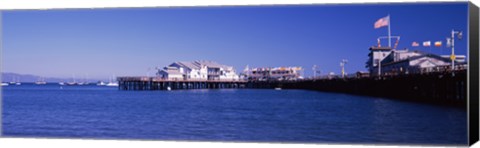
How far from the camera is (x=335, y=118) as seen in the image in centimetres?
1739

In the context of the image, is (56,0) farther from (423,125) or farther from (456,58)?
(423,125)

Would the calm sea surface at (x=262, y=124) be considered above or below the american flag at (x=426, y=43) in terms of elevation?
below

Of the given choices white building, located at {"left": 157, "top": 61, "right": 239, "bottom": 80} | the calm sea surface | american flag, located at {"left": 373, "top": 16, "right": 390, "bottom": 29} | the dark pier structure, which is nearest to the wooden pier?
the dark pier structure

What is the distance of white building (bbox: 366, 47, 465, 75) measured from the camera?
42.4 ft

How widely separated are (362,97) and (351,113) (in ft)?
21.8

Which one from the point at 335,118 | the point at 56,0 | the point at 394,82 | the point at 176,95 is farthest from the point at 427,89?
the point at 176,95

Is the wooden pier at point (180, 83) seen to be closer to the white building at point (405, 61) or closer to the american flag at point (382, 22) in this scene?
the white building at point (405, 61)

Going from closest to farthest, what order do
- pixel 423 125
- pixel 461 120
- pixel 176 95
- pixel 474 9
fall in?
1. pixel 474 9
2. pixel 461 120
3. pixel 423 125
4. pixel 176 95

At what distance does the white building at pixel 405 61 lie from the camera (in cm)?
1292

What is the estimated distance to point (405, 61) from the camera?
47.6ft

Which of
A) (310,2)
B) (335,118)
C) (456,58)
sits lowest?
(335,118)

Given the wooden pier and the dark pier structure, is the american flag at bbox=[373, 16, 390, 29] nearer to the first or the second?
the dark pier structure

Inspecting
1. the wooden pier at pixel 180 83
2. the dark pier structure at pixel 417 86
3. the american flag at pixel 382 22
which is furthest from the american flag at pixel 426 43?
the wooden pier at pixel 180 83

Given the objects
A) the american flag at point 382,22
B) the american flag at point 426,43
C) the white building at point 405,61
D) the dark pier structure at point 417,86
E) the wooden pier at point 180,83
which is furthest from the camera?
the wooden pier at point 180,83
